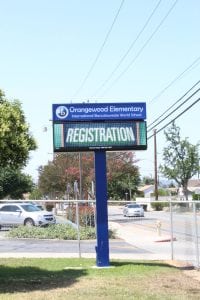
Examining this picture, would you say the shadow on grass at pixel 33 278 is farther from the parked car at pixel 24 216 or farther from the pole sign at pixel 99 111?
the parked car at pixel 24 216

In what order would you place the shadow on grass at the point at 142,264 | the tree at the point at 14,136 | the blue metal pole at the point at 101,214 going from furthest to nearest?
the shadow on grass at the point at 142,264, the blue metal pole at the point at 101,214, the tree at the point at 14,136

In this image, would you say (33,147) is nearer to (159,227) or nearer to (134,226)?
(159,227)

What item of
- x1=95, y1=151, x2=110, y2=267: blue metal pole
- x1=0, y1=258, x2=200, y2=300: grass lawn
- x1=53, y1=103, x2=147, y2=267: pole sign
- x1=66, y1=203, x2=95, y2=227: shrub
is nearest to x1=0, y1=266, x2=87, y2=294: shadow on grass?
x1=0, y1=258, x2=200, y2=300: grass lawn

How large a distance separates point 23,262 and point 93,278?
3.91m

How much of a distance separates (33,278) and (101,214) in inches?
112

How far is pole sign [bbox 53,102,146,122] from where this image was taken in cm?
1501

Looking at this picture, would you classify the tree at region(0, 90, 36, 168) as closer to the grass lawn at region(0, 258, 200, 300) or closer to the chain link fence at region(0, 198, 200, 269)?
the grass lawn at region(0, 258, 200, 300)

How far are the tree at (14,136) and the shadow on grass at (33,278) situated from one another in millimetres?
2360

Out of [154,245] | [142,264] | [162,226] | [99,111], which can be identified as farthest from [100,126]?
[162,226]

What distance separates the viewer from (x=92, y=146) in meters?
15.1

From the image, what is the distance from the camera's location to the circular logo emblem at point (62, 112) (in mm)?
14945

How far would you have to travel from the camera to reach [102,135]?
15141mm

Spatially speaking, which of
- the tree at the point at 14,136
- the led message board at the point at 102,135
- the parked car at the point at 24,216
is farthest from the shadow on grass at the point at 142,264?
the parked car at the point at 24,216

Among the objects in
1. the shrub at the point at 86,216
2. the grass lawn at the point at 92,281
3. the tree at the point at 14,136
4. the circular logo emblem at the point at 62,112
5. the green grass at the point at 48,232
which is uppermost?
the circular logo emblem at the point at 62,112
